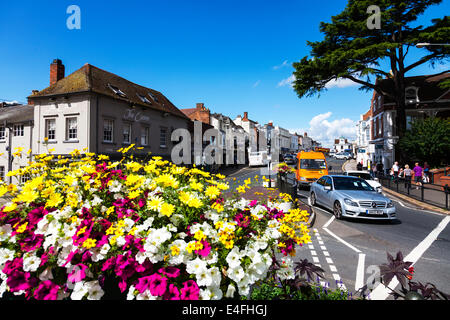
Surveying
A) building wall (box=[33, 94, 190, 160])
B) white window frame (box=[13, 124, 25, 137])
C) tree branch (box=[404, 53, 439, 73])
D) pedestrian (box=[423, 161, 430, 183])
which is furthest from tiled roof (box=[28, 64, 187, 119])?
tree branch (box=[404, 53, 439, 73])

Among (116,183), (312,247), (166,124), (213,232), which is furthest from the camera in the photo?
(166,124)

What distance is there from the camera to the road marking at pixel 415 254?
389 cm

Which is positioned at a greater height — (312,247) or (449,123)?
(449,123)

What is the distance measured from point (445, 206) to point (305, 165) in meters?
8.38

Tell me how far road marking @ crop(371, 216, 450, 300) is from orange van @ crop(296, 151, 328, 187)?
29.7 ft

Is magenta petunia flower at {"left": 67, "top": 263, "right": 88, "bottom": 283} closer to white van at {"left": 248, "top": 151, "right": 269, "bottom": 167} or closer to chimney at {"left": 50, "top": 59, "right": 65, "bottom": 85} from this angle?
chimney at {"left": 50, "top": 59, "right": 65, "bottom": 85}

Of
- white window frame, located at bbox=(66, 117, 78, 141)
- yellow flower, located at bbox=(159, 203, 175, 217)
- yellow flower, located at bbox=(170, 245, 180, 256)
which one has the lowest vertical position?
yellow flower, located at bbox=(170, 245, 180, 256)

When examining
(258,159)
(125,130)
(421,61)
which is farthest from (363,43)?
(258,159)

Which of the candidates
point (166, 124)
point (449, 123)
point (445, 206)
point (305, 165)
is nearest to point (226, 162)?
point (166, 124)

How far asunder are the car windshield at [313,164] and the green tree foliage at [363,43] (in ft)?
25.1

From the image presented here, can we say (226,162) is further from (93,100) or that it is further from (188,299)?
(188,299)

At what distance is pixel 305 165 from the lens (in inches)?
739

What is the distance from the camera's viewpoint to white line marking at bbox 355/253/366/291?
Result: 4430mm

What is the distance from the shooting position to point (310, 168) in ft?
60.8
